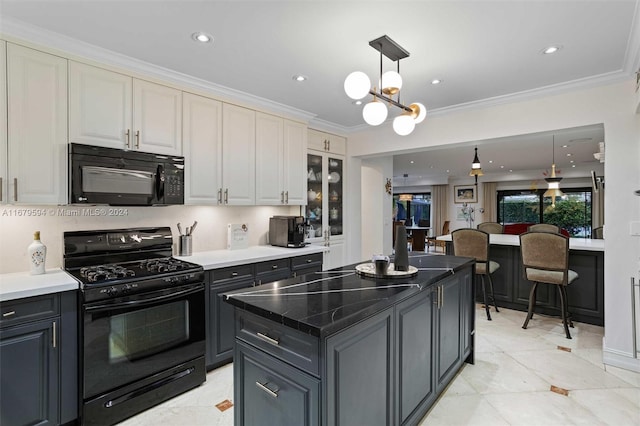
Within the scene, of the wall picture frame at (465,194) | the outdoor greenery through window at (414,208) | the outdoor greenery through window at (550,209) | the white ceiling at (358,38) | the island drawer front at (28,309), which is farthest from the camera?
the outdoor greenery through window at (414,208)

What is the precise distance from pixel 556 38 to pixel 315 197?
296cm

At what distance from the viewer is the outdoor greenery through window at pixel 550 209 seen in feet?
32.1

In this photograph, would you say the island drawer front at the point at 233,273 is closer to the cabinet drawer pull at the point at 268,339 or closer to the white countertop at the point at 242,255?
the white countertop at the point at 242,255

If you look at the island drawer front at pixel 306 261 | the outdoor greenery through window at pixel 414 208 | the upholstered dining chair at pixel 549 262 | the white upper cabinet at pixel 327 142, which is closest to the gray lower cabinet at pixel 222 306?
the island drawer front at pixel 306 261

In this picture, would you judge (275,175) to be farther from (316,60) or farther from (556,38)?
(556,38)

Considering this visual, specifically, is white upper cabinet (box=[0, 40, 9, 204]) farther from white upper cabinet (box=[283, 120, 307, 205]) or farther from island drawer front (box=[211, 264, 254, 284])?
white upper cabinet (box=[283, 120, 307, 205])

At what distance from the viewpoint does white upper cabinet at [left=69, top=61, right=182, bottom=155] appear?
2357 mm

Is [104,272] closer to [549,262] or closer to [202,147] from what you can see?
[202,147]

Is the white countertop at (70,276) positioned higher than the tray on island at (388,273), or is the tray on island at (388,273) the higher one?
the tray on island at (388,273)

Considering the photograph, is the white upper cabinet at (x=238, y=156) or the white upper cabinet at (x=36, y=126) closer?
the white upper cabinet at (x=36, y=126)

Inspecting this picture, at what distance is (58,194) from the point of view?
2.27 metres

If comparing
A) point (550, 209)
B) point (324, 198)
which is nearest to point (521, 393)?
point (324, 198)

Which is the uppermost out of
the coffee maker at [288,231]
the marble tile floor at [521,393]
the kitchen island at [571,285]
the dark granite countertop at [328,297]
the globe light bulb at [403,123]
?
the globe light bulb at [403,123]

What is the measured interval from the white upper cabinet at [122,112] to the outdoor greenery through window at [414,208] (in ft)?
36.6
